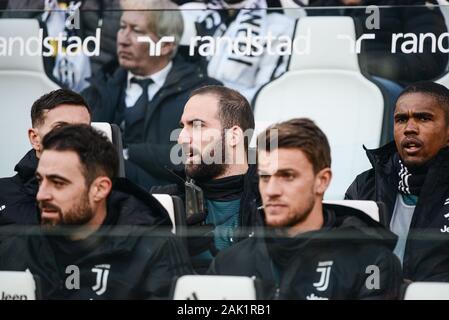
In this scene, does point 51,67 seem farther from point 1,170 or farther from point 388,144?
point 388,144

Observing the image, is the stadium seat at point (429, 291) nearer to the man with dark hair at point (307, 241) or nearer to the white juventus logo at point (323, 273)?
the man with dark hair at point (307, 241)

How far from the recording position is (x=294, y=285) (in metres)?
4.00

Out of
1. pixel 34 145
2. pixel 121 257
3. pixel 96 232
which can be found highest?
pixel 34 145

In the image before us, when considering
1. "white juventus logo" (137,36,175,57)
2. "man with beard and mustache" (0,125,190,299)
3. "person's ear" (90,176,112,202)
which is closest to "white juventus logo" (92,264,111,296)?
"man with beard and mustache" (0,125,190,299)

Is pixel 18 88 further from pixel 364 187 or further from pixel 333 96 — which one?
pixel 364 187

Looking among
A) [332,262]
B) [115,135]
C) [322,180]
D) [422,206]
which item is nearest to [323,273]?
[332,262]

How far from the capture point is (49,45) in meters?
4.31

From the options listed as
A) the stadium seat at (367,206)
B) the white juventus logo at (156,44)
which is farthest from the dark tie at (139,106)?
the stadium seat at (367,206)

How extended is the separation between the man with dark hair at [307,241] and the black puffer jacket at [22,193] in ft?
2.73

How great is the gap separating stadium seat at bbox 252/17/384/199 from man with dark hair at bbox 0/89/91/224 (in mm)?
797

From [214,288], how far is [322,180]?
623 mm

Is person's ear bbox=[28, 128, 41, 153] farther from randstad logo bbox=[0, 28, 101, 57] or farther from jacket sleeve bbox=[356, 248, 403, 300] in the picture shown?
jacket sleeve bbox=[356, 248, 403, 300]

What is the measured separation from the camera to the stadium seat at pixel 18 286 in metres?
4.19
